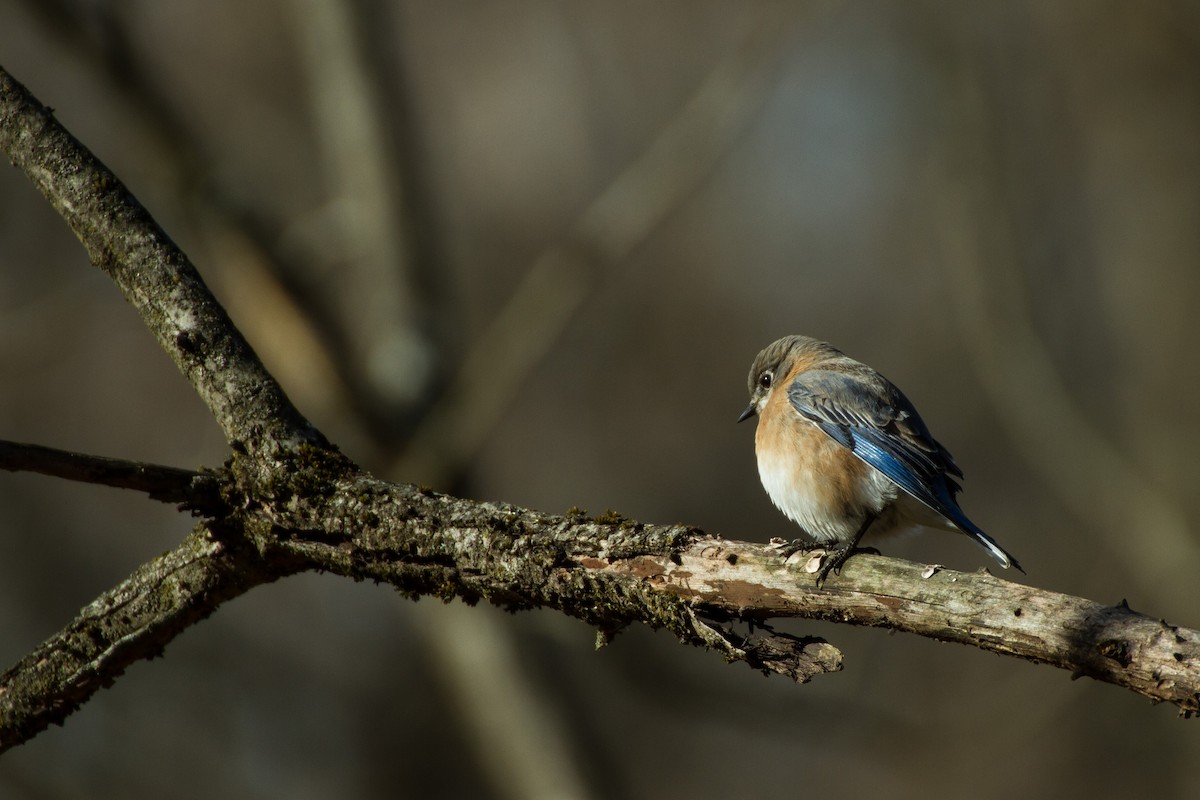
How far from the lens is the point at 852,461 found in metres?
3.76

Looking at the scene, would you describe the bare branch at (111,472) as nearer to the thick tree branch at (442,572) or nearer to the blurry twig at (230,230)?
the thick tree branch at (442,572)

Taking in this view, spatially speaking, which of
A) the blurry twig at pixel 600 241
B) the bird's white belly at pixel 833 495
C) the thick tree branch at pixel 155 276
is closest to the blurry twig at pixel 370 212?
the blurry twig at pixel 600 241

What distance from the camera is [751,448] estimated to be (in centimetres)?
980

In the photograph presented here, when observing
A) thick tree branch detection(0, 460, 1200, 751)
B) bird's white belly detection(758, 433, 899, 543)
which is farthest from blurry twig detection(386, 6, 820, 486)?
thick tree branch detection(0, 460, 1200, 751)

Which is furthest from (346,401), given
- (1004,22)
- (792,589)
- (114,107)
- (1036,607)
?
(1004,22)

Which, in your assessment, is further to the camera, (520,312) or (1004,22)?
(1004,22)

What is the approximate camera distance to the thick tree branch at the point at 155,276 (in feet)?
7.59

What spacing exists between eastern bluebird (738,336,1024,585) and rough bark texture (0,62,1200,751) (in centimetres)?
128

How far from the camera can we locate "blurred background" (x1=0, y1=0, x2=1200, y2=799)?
20.2 ft

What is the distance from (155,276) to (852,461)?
8.21ft

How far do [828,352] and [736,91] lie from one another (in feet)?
7.12

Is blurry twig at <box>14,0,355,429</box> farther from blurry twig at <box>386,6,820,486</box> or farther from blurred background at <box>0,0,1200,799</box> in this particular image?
blurry twig at <box>386,6,820,486</box>

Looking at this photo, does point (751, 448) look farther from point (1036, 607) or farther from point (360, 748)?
point (1036, 607)

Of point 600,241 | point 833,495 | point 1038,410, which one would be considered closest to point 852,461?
point 833,495
